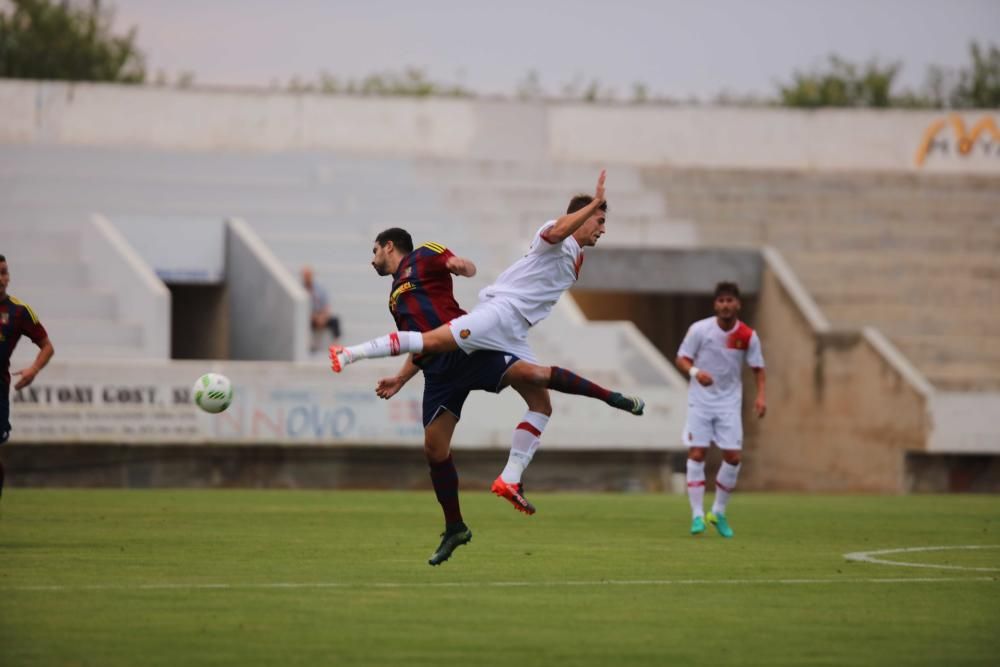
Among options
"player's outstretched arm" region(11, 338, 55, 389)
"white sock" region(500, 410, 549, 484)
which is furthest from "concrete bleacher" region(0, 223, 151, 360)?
"white sock" region(500, 410, 549, 484)

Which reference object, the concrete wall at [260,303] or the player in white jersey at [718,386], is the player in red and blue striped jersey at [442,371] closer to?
the player in white jersey at [718,386]

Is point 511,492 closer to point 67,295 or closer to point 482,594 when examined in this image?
point 482,594

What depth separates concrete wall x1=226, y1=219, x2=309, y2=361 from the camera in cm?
2939

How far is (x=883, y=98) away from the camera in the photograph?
67875mm

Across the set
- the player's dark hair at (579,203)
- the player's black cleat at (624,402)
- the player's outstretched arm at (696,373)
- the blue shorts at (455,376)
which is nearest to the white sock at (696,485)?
the player's outstretched arm at (696,373)

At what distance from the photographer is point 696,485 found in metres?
16.2

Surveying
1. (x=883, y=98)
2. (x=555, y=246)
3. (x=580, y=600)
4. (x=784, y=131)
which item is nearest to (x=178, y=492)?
(x=555, y=246)

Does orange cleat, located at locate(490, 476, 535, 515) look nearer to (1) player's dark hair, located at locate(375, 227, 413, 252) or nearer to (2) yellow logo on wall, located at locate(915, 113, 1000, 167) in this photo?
(1) player's dark hair, located at locate(375, 227, 413, 252)

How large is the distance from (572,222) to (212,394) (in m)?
3.10

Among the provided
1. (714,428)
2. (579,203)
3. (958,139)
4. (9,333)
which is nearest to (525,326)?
(579,203)

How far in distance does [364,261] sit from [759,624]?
82.4ft

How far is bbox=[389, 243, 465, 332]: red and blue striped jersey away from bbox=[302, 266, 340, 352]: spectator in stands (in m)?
18.5

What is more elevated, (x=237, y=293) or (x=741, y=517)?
(x=237, y=293)

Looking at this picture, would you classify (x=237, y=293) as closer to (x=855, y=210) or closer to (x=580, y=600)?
(x=855, y=210)
